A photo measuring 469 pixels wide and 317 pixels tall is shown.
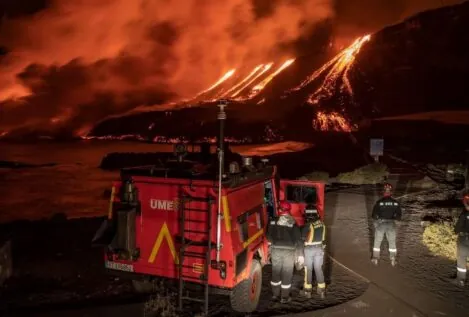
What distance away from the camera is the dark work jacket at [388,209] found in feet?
30.5

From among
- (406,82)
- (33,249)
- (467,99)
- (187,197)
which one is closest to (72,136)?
(406,82)

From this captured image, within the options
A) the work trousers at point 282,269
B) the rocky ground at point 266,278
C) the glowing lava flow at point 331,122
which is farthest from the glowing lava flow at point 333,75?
the work trousers at point 282,269

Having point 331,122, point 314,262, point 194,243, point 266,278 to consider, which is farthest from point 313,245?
point 331,122

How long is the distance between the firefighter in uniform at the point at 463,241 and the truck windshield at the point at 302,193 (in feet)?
9.02

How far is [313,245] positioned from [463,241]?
10.0 ft

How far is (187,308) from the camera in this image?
725 cm

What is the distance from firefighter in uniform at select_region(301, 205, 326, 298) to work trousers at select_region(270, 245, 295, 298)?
16.9 inches

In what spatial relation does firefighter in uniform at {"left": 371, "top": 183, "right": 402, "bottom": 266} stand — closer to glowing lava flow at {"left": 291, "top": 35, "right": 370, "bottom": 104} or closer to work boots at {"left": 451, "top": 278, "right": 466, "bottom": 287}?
work boots at {"left": 451, "top": 278, "right": 466, "bottom": 287}

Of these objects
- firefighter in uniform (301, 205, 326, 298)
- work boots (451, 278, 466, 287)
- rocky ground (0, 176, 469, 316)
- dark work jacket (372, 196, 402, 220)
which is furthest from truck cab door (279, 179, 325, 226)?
work boots (451, 278, 466, 287)

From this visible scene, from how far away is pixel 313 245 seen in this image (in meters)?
7.57

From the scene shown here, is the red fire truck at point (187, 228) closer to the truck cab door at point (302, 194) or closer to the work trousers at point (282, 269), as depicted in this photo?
the work trousers at point (282, 269)

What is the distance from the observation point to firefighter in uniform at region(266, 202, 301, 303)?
7.16 metres

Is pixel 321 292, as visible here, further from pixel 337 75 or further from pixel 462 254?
pixel 337 75

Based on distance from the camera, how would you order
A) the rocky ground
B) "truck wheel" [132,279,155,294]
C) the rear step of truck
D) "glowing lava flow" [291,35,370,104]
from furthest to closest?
1. "glowing lava flow" [291,35,370,104]
2. "truck wheel" [132,279,155,294]
3. the rocky ground
4. the rear step of truck
